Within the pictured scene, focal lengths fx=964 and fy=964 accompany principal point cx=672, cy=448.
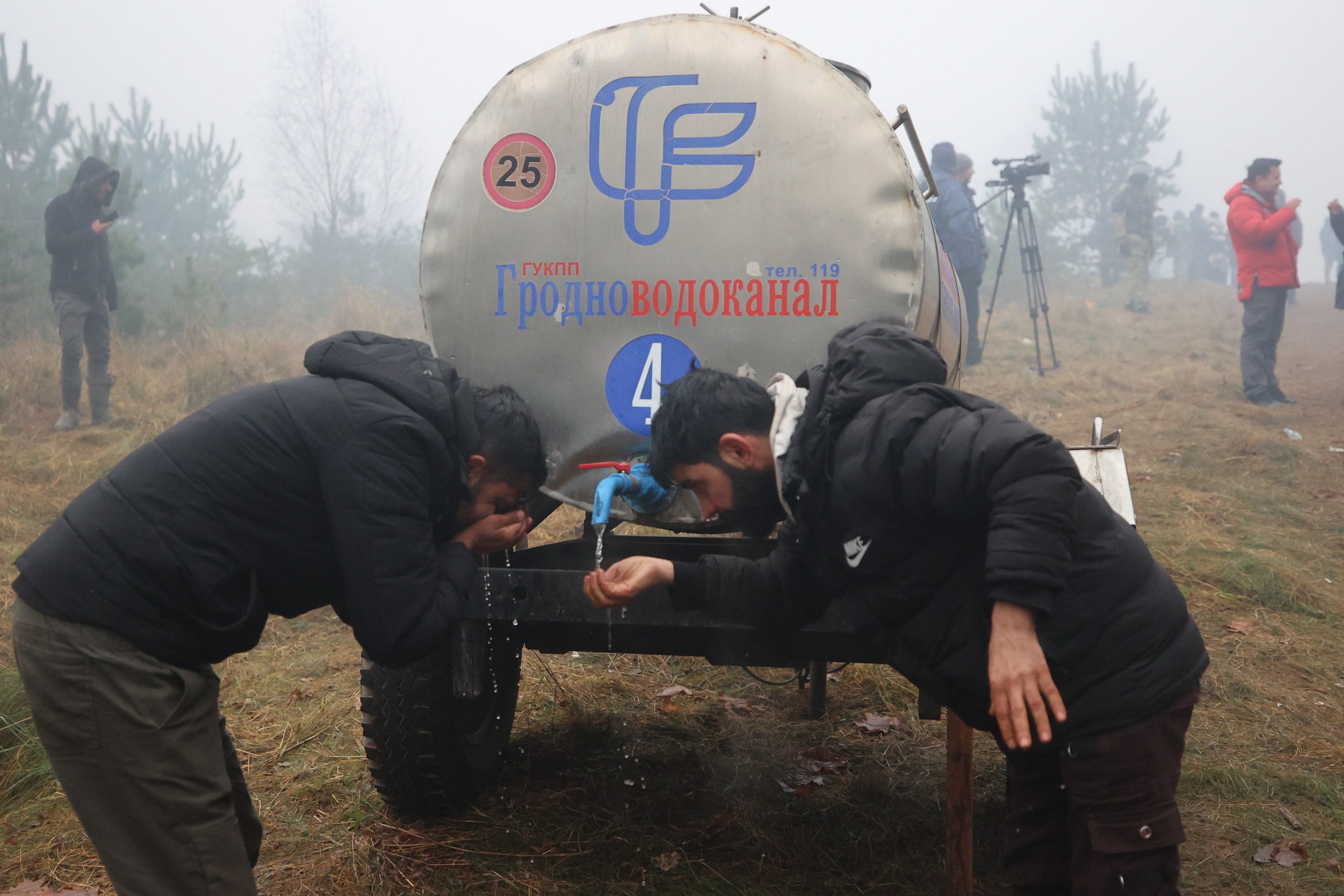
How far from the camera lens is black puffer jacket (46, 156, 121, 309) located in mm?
9000

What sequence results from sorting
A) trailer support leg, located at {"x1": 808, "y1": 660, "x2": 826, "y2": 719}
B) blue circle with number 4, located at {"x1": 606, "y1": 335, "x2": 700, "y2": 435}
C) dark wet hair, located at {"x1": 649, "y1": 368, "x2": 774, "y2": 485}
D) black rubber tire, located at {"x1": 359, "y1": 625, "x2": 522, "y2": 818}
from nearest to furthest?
1. dark wet hair, located at {"x1": 649, "y1": 368, "x2": 774, "y2": 485}
2. blue circle with number 4, located at {"x1": 606, "y1": 335, "x2": 700, "y2": 435}
3. black rubber tire, located at {"x1": 359, "y1": 625, "x2": 522, "y2": 818}
4. trailer support leg, located at {"x1": 808, "y1": 660, "x2": 826, "y2": 719}

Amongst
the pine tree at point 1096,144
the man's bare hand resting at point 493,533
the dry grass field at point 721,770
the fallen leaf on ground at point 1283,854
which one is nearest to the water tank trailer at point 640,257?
the man's bare hand resting at point 493,533

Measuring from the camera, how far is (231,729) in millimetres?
4156

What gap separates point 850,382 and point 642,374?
3.08 ft

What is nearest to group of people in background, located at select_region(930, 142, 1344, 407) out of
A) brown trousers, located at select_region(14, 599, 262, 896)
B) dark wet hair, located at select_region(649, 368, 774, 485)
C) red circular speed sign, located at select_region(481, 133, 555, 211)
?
red circular speed sign, located at select_region(481, 133, 555, 211)

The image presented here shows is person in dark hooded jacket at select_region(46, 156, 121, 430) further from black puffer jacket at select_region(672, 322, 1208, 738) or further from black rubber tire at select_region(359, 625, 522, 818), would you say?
black puffer jacket at select_region(672, 322, 1208, 738)

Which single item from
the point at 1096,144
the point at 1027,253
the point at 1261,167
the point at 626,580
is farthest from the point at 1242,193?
the point at 1096,144

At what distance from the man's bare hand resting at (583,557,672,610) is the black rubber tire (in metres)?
0.57

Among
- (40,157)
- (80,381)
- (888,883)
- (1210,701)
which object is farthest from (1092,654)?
(40,157)

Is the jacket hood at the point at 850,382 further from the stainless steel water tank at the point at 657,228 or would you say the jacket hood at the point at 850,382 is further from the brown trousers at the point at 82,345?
the brown trousers at the point at 82,345

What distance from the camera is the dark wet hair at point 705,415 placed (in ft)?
7.55

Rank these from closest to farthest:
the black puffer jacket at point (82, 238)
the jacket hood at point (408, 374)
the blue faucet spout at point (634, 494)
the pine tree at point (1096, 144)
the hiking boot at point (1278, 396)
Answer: the jacket hood at point (408, 374)
the blue faucet spout at point (634, 494)
the black puffer jacket at point (82, 238)
the hiking boot at point (1278, 396)
the pine tree at point (1096, 144)

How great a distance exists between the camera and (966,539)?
79.6 inches

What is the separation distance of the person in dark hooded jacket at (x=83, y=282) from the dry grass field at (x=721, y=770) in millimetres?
2145
